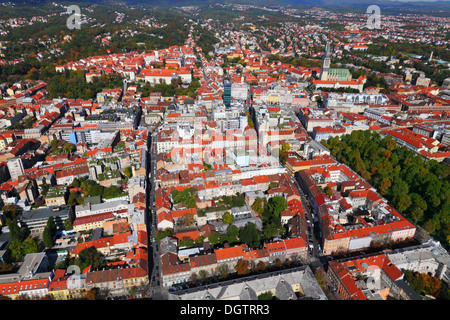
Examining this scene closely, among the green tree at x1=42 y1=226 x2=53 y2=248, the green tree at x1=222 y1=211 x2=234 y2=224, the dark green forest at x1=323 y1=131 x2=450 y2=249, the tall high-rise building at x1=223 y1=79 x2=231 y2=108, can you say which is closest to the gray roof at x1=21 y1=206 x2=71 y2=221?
the green tree at x1=42 y1=226 x2=53 y2=248

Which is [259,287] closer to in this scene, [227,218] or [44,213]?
[227,218]

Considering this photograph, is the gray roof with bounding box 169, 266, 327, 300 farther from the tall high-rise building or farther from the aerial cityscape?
the tall high-rise building

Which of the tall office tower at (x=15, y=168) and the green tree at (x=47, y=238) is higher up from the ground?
the tall office tower at (x=15, y=168)

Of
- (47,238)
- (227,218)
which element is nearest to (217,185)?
(227,218)

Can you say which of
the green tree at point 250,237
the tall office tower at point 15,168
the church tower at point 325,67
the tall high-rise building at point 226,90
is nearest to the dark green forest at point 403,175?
the green tree at point 250,237

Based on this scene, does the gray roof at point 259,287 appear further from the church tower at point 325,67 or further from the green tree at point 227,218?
the church tower at point 325,67
